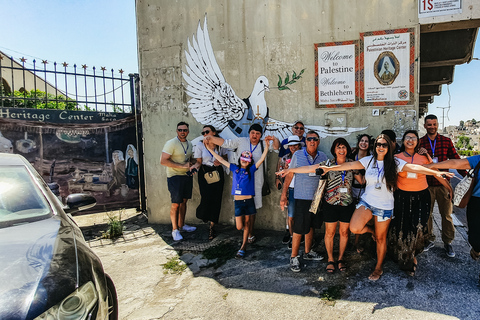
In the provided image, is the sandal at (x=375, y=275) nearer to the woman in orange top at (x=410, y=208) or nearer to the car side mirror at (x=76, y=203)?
the woman in orange top at (x=410, y=208)

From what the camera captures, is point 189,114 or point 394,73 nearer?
point 394,73

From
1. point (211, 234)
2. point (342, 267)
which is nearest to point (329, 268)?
point (342, 267)

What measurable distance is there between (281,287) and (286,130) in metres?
2.76

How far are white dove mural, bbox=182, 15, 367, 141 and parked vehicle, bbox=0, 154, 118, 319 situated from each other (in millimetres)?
3442

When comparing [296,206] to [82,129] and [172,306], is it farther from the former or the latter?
[82,129]

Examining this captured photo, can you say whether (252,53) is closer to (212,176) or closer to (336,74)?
(336,74)

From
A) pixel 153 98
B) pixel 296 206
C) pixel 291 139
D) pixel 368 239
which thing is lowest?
pixel 368 239

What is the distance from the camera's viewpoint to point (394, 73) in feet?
Answer: 15.8

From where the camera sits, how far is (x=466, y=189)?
11.2ft

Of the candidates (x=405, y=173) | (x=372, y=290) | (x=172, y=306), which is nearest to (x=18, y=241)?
(x=172, y=306)

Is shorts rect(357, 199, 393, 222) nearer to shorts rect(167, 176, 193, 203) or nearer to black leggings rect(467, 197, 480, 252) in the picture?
black leggings rect(467, 197, 480, 252)

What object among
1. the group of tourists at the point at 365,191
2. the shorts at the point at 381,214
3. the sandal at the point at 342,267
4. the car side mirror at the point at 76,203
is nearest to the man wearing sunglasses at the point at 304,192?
the group of tourists at the point at 365,191

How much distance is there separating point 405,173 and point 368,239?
142 centimetres

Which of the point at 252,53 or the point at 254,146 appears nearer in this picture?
the point at 254,146
